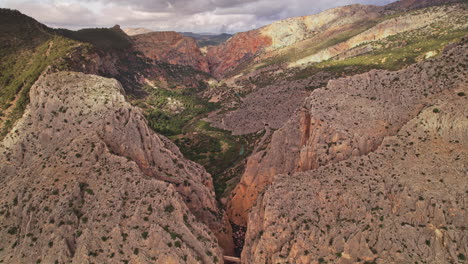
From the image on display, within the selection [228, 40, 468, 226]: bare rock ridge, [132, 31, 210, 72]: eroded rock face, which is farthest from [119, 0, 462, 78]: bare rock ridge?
[228, 40, 468, 226]: bare rock ridge

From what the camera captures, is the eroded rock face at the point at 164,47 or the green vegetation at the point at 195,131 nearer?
the green vegetation at the point at 195,131

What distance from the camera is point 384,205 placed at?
23969 mm

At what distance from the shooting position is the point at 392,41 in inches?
4345

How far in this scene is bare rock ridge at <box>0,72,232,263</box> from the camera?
2533 centimetres

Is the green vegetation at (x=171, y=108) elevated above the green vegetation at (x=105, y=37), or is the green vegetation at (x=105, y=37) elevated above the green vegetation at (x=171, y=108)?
the green vegetation at (x=105, y=37)

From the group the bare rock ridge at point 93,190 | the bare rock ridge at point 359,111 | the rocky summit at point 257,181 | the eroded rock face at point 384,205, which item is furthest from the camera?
the bare rock ridge at point 359,111

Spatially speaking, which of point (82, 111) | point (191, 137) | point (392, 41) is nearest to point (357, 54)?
point (392, 41)

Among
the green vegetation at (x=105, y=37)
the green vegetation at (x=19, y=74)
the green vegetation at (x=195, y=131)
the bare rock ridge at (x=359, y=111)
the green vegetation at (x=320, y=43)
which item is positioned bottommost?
the green vegetation at (x=195, y=131)

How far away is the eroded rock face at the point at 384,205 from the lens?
21.0 m

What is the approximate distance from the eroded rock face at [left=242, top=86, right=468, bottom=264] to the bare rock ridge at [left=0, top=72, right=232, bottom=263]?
808 centimetres

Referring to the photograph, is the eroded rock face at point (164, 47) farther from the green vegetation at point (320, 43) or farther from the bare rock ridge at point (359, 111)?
the bare rock ridge at point (359, 111)

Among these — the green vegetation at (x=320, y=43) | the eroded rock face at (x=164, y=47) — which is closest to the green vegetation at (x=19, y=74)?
the green vegetation at (x=320, y=43)

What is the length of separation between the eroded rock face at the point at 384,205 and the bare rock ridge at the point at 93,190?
8.08 meters

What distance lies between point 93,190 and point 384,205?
89.9 ft
